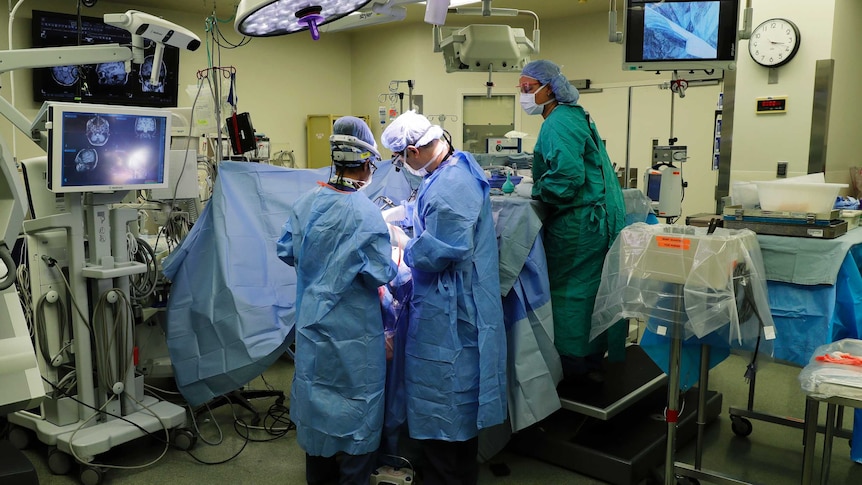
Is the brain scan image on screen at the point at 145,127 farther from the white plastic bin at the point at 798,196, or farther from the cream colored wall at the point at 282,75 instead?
the cream colored wall at the point at 282,75

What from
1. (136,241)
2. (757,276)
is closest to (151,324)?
(136,241)

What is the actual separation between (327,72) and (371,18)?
591 centimetres

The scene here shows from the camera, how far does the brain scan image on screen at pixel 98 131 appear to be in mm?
2578

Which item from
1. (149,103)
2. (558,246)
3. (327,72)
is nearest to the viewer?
(558,246)

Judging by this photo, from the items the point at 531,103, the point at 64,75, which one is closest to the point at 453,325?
the point at 531,103

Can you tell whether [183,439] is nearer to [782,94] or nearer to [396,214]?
[396,214]

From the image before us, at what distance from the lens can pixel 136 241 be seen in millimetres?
3102

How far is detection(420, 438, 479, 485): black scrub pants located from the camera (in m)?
2.51

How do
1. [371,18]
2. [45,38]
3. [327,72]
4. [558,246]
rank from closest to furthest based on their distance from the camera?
1. [371,18]
2. [558,246]
3. [45,38]
4. [327,72]

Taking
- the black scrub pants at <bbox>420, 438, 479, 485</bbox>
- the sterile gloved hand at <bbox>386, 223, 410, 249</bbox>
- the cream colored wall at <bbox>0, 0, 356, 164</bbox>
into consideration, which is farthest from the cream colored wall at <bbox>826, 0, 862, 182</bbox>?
the cream colored wall at <bbox>0, 0, 356, 164</bbox>

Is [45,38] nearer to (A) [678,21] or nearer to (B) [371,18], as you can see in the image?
(B) [371,18]

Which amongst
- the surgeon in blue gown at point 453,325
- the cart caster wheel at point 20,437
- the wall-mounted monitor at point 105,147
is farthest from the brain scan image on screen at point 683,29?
the cart caster wheel at point 20,437

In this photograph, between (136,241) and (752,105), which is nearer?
(136,241)

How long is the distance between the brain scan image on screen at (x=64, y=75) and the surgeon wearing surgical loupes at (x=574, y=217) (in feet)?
16.3
